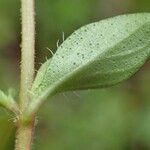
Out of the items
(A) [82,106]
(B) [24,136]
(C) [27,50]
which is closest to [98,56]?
(C) [27,50]

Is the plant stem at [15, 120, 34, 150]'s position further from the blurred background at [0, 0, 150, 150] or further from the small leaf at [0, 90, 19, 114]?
the blurred background at [0, 0, 150, 150]

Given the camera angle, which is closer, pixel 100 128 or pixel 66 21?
pixel 100 128

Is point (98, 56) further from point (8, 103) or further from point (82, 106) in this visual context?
point (82, 106)

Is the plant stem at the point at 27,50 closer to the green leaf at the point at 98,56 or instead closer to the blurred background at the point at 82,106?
the green leaf at the point at 98,56

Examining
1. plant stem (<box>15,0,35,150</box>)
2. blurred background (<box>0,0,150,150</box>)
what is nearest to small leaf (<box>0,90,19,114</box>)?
plant stem (<box>15,0,35,150</box>)

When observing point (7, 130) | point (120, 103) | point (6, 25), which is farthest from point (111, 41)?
point (6, 25)

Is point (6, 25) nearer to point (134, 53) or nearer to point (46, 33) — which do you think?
point (46, 33)

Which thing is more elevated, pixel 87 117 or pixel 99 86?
pixel 87 117

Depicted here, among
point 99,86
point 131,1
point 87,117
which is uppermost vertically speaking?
point 131,1
